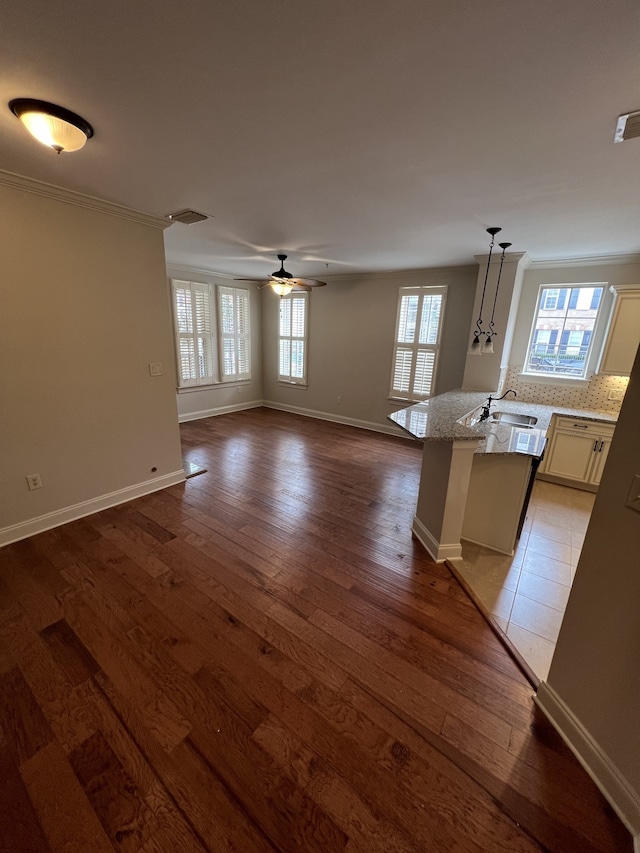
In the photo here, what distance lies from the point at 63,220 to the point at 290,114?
200cm

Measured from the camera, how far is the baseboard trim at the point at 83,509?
2.58m

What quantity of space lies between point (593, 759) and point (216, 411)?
20.3 feet

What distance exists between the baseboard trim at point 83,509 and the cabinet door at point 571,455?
4193mm

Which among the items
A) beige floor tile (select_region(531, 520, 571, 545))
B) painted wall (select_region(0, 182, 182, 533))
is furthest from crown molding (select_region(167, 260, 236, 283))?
beige floor tile (select_region(531, 520, 571, 545))

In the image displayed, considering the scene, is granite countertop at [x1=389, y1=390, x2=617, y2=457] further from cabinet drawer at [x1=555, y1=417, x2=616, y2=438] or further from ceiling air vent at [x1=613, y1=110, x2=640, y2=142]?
ceiling air vent at [x1=613, y1=110, x2=640, y2=142]

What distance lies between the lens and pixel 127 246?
284 centimetres

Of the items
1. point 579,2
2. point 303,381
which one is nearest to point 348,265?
point 303,381

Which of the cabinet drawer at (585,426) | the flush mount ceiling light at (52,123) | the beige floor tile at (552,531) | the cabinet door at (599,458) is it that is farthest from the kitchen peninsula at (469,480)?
the flush mount ceiling light at (52,123)

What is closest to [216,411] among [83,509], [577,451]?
[83,509]

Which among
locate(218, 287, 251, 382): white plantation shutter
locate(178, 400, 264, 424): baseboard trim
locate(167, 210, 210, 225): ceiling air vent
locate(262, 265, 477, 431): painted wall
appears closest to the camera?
locate(167, 210, 210, 225): ceiling air vent

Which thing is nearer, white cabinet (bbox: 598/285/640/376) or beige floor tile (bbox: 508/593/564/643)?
beige floor tile (bbox: 508/593/564/643)

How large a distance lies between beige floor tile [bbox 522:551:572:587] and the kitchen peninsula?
0.54ft

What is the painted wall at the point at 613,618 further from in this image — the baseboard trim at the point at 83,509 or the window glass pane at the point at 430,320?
the window glass pane at the point at 430,320

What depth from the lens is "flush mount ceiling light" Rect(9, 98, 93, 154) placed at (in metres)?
1.49
